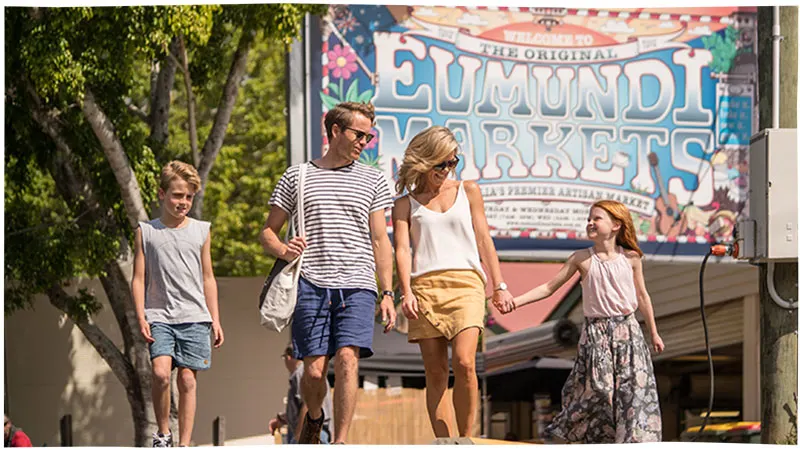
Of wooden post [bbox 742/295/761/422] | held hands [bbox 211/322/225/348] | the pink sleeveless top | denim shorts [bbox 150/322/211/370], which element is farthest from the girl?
wooden post [bbox 742/295/761/422]

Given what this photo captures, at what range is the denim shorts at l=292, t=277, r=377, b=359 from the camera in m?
7.20

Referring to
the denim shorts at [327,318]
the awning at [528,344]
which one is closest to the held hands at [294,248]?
the denim shorts at [327,318]

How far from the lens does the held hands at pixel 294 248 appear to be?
23.6ft

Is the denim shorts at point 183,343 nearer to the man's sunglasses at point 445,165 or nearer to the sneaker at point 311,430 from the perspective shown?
the sneaker at point 311,430

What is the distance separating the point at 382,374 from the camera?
1933 cm

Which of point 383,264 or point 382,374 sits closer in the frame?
point 383,264

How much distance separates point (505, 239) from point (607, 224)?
763cm

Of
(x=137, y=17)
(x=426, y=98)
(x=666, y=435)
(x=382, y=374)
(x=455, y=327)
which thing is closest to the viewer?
(x=455, y=327)

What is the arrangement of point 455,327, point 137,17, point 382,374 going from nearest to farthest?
1. point 455,327
2. point 137,17
3. point 382,374

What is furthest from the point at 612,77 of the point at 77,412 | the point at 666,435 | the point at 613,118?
the point at 77,412

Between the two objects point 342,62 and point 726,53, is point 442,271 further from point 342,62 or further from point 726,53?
point 726,53

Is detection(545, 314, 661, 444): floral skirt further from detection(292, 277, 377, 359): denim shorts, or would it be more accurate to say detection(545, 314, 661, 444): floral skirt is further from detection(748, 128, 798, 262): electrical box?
detection(292, 277, 377, 359): denim shorts

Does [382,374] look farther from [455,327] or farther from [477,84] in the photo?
[455,327]

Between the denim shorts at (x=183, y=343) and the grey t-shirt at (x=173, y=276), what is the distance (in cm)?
4
